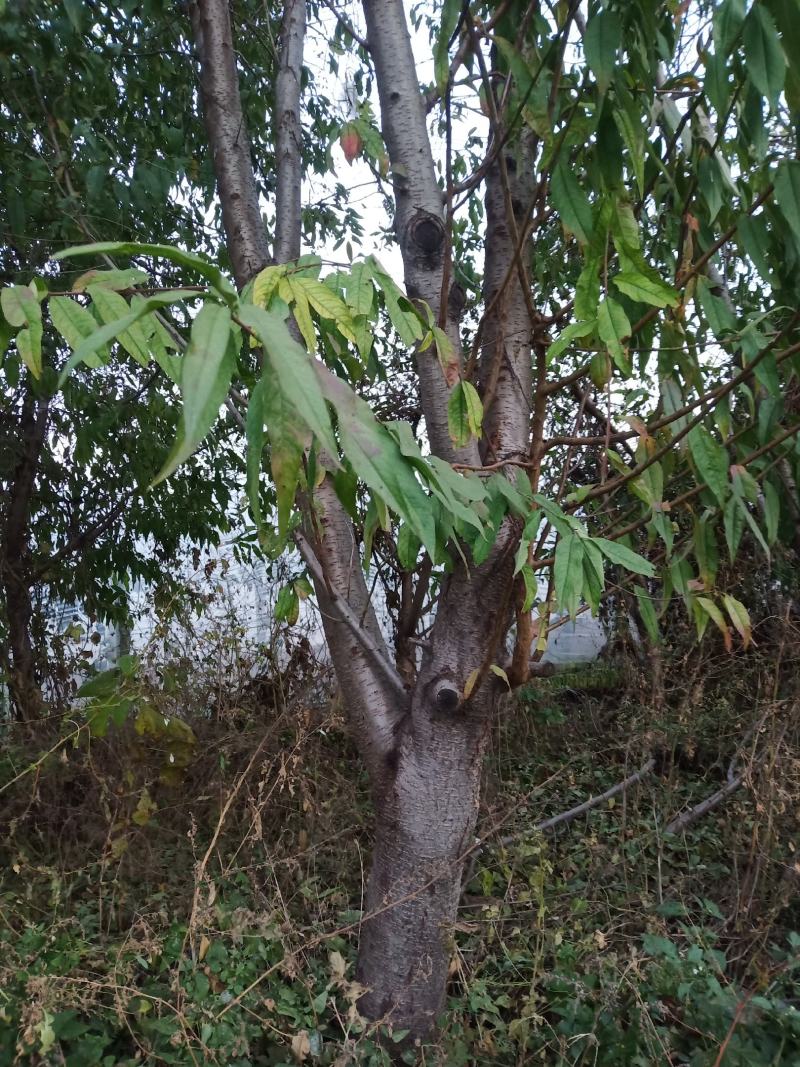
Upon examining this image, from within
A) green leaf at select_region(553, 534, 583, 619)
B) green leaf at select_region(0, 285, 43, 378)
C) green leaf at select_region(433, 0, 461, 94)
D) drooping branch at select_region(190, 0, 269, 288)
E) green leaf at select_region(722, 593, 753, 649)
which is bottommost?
green leaf at select_region(722, 593, 753, 649)

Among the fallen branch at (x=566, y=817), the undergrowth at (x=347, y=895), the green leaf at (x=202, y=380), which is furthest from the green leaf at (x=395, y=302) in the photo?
the fallen branch at (x=566, y=817)

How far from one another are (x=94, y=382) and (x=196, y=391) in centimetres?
339

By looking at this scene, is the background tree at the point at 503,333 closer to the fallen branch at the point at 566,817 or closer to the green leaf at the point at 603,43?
the green leaf at the point at 603,43

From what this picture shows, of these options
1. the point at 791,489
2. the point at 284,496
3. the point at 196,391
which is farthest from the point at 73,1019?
the point at 791,489

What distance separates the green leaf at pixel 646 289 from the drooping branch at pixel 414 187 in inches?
23.6

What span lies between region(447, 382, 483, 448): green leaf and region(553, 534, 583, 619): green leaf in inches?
12.3

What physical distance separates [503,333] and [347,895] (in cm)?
169

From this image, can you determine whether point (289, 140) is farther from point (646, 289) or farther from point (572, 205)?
point (646, 289)

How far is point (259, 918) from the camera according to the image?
1.89 meters

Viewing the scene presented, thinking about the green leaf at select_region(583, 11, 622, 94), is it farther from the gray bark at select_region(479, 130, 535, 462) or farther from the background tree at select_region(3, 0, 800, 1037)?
the gray bark at select_region(479, 130, 535, 462)

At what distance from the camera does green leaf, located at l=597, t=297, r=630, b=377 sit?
4.07 ft

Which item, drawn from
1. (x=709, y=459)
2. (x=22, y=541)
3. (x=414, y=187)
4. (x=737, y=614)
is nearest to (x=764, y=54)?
(x=709, y=459)

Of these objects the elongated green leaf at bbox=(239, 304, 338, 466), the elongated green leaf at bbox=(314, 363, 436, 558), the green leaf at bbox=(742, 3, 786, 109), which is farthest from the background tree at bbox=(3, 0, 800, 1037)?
the elongated green leaf at bbox=(239, 304, 338, 466)

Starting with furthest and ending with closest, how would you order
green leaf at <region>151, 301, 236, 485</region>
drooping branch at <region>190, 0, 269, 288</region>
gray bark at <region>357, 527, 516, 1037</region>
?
drooping branch at <region>190, 0, 269, 288</region>, gray bark at <region>357, 527, 516, 1037</region>, green leaf at <region>151, 301, 236, 485</region>
